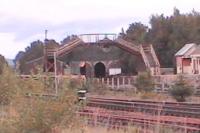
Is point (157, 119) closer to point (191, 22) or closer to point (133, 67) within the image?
point (133, 67)

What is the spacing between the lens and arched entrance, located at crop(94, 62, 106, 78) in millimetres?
74688

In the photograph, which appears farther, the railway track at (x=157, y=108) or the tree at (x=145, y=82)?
the tree at (x=145, y=82)

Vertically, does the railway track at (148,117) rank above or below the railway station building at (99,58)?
below

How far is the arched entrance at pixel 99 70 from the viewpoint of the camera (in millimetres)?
74688

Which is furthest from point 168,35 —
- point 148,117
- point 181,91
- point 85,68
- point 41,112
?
point 41,112

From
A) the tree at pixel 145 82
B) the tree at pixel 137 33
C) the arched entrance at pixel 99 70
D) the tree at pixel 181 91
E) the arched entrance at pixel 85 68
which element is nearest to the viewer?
the tree at pixel 181 91

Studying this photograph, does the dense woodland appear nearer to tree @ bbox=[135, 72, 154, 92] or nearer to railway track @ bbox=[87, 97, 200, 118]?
tree @ bbox=[135, 72, 154, 92]

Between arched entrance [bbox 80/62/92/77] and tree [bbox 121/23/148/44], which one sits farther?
tree [bbox 121/23/148/44]

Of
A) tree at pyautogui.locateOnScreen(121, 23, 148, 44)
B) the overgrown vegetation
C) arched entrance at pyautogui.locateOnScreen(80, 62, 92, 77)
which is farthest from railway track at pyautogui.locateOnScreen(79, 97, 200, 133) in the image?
tree at pyautogui.locateOnScreen(121, 23, 148, 44)

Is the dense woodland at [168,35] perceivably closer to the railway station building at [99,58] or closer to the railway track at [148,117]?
the railway station building at [99,58]

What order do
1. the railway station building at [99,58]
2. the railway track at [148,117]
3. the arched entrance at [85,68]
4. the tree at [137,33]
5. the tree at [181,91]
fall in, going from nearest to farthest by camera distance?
the railway track at [148,117], the tree at [181,91], the railway station building at [99,58], the arched entrance at [85,68], the tree at [137,33]

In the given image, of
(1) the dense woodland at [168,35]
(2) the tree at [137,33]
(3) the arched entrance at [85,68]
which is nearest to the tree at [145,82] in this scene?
(3) the arched entrance at [85,68]

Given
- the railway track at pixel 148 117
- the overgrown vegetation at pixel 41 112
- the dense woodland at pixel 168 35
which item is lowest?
the railway track at pixel 148 117

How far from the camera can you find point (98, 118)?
22969mm
